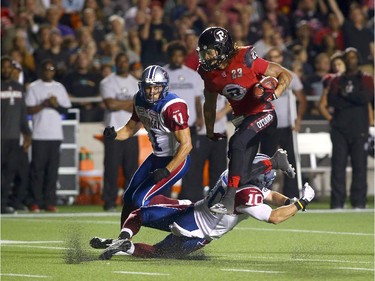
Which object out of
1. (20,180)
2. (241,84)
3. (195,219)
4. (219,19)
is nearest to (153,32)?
(219,19)

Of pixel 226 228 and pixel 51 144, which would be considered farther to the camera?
pixel 51 144

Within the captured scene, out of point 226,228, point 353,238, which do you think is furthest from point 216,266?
point 353,238

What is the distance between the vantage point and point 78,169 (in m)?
18.7

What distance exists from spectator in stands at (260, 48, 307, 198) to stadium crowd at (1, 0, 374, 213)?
1.00m

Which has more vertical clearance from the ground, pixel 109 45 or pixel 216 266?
pixel 109 45

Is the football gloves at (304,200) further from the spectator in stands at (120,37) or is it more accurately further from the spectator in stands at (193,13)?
the spectator in stands at (193,13)

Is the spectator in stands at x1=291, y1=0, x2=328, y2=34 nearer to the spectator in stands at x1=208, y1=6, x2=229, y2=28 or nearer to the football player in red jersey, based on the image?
the spectator in stands at x1=208, y1=6, x2=229, y2=28

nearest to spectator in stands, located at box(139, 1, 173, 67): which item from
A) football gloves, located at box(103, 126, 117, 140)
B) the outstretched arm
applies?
the outstretched arm

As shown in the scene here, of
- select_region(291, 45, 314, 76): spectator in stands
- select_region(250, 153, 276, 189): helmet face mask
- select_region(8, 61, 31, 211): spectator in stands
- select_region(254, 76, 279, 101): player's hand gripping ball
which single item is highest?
select_region(291, 45, 314, 76): spectator in stands

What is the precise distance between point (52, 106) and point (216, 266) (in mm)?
7210

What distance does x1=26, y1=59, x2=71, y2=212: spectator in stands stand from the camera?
16.7m

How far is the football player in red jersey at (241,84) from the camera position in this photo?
1066 cm

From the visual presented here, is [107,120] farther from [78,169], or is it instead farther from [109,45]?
[109,45]

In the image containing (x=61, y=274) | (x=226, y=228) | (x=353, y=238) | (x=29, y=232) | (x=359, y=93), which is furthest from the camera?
(x=359, y=93)
